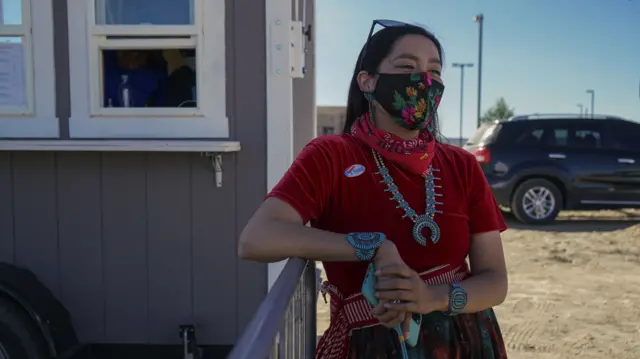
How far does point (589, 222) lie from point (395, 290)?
9.75m

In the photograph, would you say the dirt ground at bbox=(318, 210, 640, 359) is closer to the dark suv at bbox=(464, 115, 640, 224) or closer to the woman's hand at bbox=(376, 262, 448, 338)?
the dark suv at bbox=(464, 115, 640, 224)

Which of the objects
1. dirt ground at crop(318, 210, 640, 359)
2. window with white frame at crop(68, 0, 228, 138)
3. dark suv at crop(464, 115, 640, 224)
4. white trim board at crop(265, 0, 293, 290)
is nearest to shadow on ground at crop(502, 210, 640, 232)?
dirt ground at crop(318, 210, 640, 359)

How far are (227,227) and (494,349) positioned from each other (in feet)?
6.21

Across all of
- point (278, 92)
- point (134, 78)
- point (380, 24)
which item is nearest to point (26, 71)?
point (134, 78)

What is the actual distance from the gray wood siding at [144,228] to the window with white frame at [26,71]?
7 cm

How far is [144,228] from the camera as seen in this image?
3148 mm

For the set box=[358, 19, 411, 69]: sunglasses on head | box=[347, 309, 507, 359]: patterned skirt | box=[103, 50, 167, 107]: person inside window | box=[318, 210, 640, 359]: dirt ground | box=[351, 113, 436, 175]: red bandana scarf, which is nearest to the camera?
box=[347, 309, 507, 359]: patterned skirt

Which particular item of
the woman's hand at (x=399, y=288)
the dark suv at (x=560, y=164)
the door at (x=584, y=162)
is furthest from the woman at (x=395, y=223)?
the door at (x=584, y=162)

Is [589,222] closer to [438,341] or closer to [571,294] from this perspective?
[571,294]

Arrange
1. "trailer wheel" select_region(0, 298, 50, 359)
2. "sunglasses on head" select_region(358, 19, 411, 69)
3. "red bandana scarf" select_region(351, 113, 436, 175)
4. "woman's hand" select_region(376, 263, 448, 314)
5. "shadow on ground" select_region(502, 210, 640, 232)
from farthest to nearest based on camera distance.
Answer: "shadow on ground" select_region(502, 210, 640, 232) < "trailer wheel" select_region(0, 298, 50, 359) < "sunglasses on head" select_region(358, 19, 411, 69) < "red bandana scarf" select_region(351, 113, 436, 175) < "woman's hand" select_region(376, 263, 448, 314)

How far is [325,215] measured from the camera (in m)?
1.58

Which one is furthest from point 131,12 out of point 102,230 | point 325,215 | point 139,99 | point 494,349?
point 494,349

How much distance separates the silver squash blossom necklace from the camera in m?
1.52

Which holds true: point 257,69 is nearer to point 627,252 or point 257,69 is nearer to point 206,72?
point 206,72
